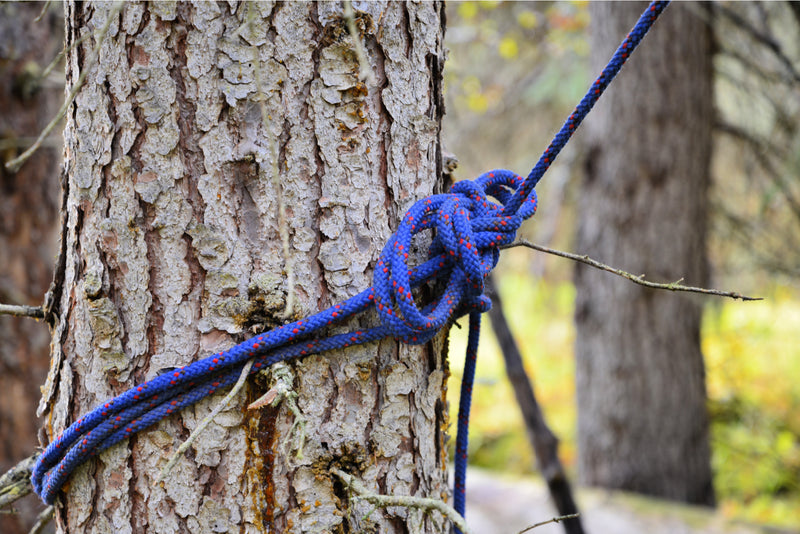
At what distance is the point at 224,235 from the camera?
893 mm

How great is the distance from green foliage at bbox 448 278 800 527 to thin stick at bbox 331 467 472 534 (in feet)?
9.98

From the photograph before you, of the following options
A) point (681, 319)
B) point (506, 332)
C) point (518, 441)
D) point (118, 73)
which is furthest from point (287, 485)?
point (518, 441)

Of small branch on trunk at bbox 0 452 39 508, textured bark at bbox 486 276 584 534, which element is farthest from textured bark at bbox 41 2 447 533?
textured bark at bbox 486 276 584 534

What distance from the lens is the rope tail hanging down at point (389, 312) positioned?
0.87m

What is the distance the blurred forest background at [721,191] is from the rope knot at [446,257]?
1.80 meters

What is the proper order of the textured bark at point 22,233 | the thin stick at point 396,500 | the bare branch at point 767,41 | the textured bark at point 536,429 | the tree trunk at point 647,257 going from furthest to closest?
the tree trunk at point 647,257, the bare branch at point 767,41, the textured bark at point 22,233, the textured bark at point 536,429, the thin stick at point 396,500

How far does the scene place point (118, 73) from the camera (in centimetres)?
89

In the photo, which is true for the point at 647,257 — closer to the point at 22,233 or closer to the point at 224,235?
the point at 224,235

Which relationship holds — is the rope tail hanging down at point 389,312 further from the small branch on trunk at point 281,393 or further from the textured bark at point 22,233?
the textured bark at point 22,233

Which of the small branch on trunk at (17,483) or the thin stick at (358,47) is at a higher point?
the thin stick at (358,47)

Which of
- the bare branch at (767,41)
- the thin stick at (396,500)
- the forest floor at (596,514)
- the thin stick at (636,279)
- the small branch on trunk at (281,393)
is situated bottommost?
the forest floor at (596,514)

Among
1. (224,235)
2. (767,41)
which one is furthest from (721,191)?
(224,235)

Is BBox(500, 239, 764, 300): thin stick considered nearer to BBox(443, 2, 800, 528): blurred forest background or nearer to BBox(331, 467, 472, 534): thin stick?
BBox(331, 467, 472, 534): thin stick

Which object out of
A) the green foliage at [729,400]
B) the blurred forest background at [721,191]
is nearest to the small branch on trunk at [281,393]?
the blurred forest background at [721,191]
